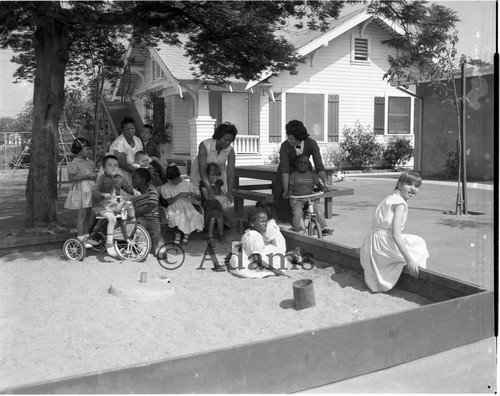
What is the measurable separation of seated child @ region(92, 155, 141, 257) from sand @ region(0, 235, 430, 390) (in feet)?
1.39

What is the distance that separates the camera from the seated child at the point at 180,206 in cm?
756

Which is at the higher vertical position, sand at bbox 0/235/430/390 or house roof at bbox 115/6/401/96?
house roof at bbox 115/6/401/96

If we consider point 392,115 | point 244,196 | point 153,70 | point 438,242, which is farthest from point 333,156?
point 438,242

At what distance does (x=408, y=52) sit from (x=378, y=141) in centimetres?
1439

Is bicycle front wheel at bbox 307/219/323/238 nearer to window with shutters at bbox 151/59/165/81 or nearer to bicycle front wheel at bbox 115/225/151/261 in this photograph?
bicycle front wheel at bbox 115/225/151/261

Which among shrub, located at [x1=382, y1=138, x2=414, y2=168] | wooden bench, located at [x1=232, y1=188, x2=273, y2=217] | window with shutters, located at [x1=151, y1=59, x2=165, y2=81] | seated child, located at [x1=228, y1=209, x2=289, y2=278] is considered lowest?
seated child, located at [x1=228, y1=209, x2=289, y2=278]

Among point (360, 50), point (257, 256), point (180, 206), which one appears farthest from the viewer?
point (360, 50)

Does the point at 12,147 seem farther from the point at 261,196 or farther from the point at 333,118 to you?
the point at 261,196

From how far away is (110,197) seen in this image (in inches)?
266

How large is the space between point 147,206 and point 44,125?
2.18m

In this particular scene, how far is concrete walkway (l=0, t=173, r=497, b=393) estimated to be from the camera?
3.79 meters

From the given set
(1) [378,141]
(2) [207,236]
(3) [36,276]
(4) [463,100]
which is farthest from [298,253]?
(1) [378,141]

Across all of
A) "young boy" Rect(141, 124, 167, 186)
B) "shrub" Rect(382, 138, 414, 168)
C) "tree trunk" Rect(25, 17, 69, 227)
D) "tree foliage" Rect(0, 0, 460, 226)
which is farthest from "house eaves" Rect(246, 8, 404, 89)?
"tree trunk" Rect(25, 17, 69, 227)

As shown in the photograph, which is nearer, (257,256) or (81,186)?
(257,256)
